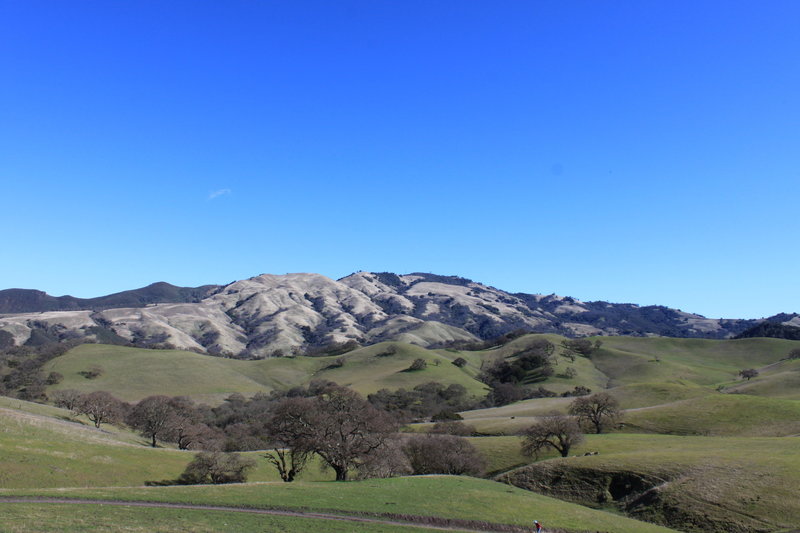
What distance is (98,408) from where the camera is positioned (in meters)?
100

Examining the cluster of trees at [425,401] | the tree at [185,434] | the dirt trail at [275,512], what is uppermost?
the dirt trail at [275,512]

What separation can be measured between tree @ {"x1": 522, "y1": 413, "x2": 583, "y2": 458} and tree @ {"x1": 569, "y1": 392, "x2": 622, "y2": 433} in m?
18.0

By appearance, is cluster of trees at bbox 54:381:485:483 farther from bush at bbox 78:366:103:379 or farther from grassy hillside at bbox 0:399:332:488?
bush at bbox 78:366:103:379

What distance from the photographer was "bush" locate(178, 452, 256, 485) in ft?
211

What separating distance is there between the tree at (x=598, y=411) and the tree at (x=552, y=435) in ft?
59.1

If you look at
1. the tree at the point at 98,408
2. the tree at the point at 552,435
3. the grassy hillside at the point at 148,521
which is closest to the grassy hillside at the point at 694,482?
the tree at the point at 552,435

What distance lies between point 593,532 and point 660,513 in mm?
12574

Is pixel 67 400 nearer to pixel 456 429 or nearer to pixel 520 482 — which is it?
pixel 456 429

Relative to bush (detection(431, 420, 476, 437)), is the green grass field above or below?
above

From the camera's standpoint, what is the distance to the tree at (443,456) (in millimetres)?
69062

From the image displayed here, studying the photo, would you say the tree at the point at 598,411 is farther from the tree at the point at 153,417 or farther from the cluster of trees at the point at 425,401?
the tree at the point at 153,417

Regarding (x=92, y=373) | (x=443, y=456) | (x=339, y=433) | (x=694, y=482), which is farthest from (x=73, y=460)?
(x=92, y=373)

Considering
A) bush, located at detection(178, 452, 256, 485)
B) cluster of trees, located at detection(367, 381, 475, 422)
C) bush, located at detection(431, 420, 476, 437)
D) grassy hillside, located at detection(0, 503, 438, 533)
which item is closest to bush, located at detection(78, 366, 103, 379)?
cluster of trees, located at detection(367, 381, 475, 422)

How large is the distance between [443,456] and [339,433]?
1957 centimetres
